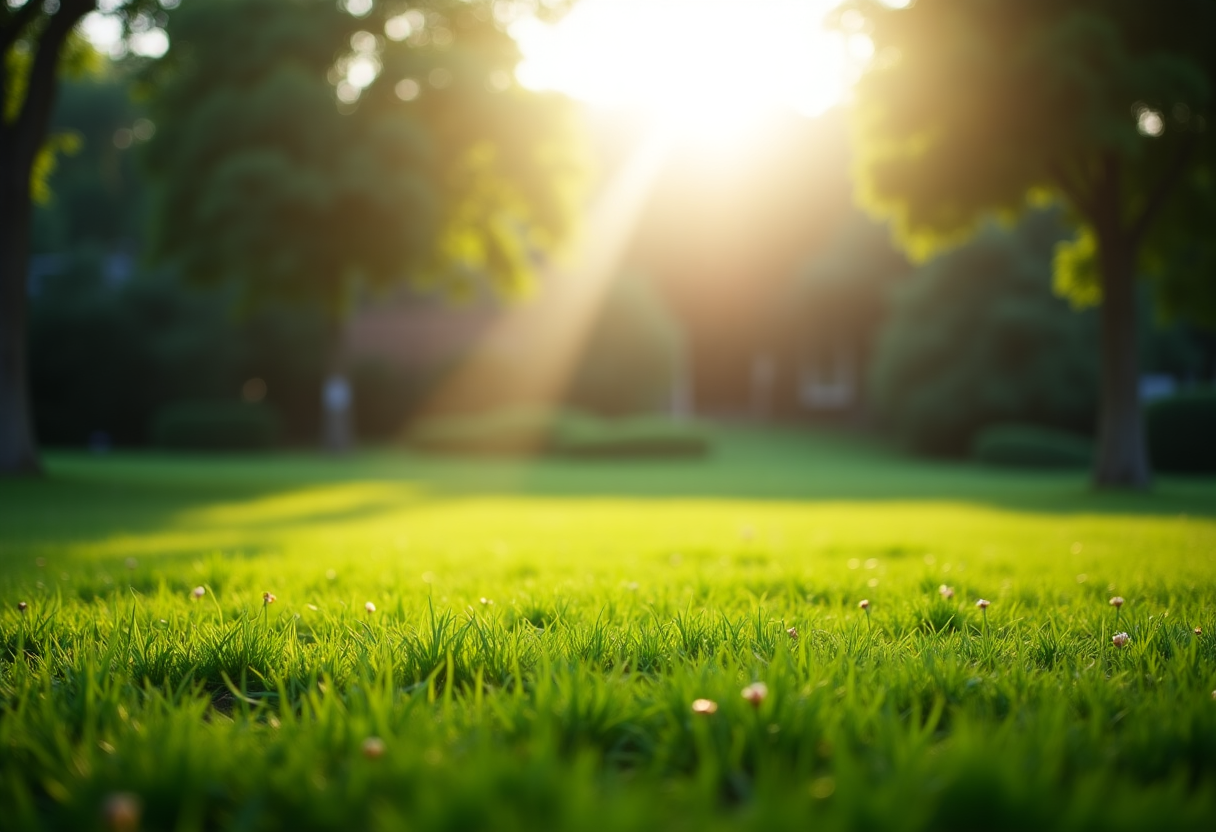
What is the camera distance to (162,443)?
98.7 feet

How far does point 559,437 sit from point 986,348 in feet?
47.0

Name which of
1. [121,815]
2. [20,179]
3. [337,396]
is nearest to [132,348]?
[337,396]

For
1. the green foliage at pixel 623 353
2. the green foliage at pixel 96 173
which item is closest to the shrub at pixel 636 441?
the green foliage at pixel 623 353

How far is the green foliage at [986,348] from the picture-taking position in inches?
1145

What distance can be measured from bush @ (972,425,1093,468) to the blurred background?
0.11 m

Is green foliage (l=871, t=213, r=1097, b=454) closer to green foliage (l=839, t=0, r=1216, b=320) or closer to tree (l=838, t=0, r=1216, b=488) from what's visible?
tree (l=838, t=0, r=1216, b=488)

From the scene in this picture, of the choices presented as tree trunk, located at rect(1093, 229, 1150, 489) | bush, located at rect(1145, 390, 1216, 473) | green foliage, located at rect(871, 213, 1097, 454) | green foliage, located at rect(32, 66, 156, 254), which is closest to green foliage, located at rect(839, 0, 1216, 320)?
tree trunk, located at rect(1093, 229, 1150, 489)

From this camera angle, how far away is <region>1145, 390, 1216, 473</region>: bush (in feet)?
73.6

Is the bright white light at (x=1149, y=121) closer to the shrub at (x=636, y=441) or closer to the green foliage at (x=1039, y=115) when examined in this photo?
the green foliage at (x=1039, y=115)

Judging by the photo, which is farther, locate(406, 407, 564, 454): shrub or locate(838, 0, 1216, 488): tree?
locate(406, 407, 564, 454): shrub

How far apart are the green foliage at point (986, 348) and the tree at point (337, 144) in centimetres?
1429

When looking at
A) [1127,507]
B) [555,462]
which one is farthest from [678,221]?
[1127,507]

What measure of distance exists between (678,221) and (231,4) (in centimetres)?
2394

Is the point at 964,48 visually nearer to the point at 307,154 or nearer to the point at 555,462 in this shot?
the point at 307,154
